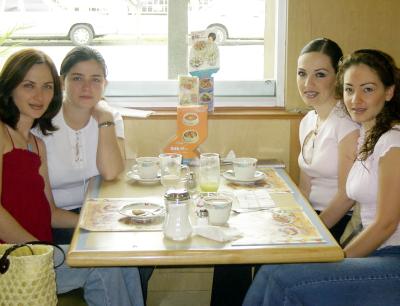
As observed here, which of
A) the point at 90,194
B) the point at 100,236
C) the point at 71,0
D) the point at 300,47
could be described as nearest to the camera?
the point at 100,236

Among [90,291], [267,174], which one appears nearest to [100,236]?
[90,291]

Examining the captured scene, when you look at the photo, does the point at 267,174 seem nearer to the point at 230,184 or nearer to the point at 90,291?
the point at 230,184

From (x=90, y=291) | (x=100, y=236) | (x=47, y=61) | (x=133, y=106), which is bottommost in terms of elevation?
(x=90, y=291)

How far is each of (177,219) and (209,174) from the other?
493 mm

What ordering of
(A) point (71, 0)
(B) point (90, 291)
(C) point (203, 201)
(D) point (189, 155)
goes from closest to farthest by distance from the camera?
(B) point (90, 291) → (C) point (203, 201) → (D) point (189, 155) → (A) point (71, 0)

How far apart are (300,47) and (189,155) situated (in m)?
0.79

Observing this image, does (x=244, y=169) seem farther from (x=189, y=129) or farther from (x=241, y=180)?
(x=189, y=129)

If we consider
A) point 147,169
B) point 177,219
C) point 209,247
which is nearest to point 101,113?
point 147,169

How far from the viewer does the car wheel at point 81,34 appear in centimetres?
295

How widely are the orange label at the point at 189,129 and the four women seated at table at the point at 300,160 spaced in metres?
0.26

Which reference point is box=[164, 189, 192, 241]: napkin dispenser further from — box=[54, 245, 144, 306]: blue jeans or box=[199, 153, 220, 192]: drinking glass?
box=[199, 153, 220, 192]: drinking glass

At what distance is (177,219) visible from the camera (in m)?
1.52

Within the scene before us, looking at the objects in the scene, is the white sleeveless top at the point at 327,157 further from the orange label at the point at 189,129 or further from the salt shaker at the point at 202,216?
the salt shaker at the point at 202,216

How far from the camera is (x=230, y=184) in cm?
212
